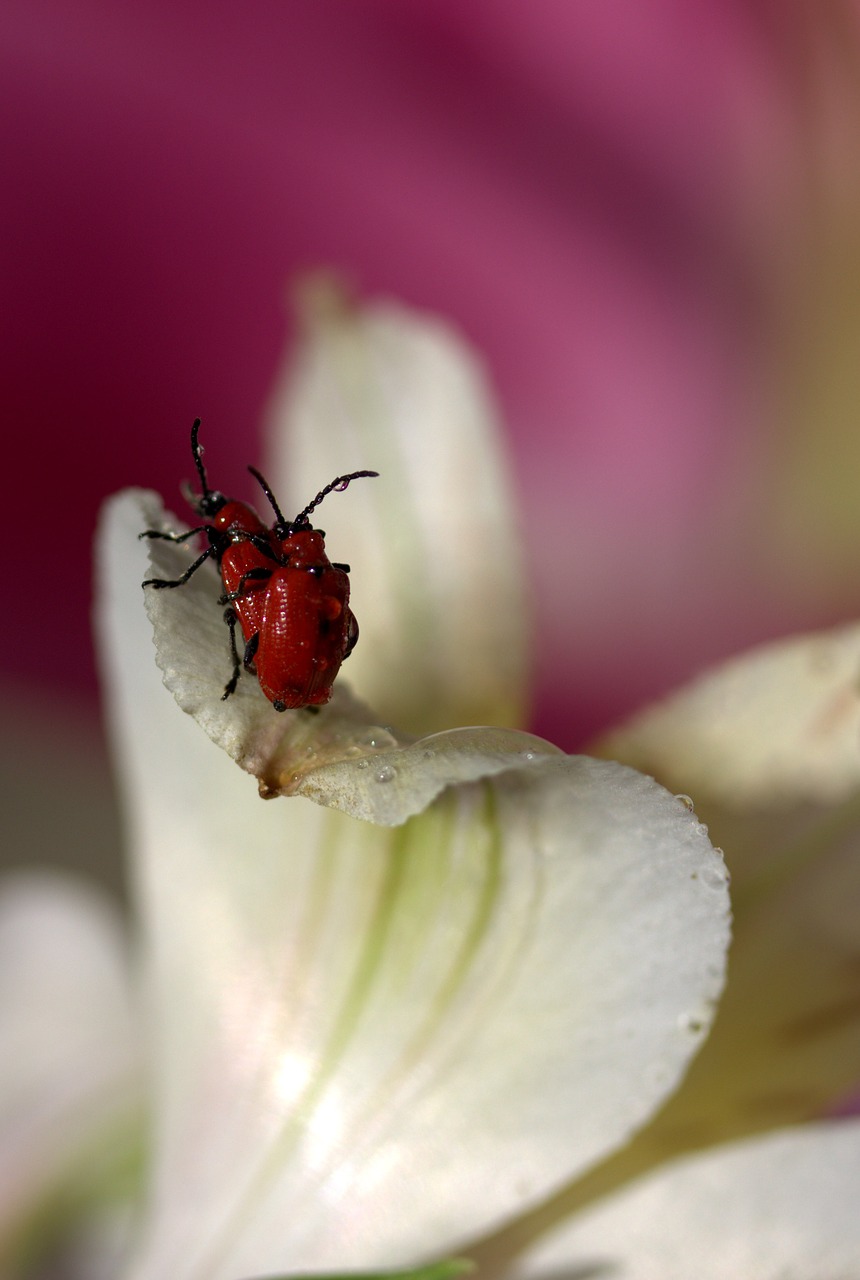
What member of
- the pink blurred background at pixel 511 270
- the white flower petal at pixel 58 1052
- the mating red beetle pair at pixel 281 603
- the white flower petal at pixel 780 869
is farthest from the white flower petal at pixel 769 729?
the pink blurred background at pixel 511 270

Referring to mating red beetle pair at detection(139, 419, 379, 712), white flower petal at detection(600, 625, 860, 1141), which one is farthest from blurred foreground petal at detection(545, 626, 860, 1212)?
mating red beetle pair at detection(139, 419, 379, 712)

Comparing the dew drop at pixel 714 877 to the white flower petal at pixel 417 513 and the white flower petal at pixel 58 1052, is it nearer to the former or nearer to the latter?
the white flower petal at pixel 417 513

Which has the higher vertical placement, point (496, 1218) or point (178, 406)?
point (178, 406)

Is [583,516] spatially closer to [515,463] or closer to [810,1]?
[515,463]

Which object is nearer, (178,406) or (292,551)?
(292,551)

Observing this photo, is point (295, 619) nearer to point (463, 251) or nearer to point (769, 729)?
point (769, 729)

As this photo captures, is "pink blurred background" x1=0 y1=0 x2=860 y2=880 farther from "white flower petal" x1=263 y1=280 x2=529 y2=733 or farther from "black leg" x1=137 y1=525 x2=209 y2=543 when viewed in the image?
"black leg" x1=137 y1=525 x2=209 y2=543

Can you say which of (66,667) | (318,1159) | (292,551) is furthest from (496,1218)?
(66,667)

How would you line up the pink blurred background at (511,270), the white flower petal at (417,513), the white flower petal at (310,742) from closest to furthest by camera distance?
the white flower petal at (310,742)
the white flower petal at (417,513)
the pink blurred background at (511,270)
